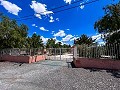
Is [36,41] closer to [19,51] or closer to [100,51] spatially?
[19,51]

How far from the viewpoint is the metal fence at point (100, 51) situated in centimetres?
1291

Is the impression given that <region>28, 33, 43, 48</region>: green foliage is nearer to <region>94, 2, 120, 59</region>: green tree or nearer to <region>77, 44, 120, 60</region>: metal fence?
<region>94, 2, 120, 59</region>: green tree

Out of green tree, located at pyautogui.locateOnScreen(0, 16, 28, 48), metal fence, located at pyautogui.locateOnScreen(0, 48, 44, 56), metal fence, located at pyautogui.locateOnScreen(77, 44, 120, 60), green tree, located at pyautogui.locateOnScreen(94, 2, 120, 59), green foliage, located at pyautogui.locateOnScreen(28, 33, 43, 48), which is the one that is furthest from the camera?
green foliage, located at pyautogui.locateOnScreen(28, 33, 43, 48)

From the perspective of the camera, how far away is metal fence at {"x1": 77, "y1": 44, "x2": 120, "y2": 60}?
12.9 meters

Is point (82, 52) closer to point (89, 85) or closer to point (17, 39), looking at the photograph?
point (89, 85)

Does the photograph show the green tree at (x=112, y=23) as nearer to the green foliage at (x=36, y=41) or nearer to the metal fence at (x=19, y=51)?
the metal fence at (x=19, y=51)

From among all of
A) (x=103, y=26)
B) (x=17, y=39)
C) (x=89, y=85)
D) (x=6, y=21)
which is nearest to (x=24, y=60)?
(x=17, y=39)

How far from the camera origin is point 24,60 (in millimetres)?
19891

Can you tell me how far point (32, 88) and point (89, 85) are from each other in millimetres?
2964

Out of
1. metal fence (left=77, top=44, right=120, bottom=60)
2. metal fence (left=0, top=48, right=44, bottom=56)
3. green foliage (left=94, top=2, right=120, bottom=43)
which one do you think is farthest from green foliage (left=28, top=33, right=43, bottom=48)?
metal fence (left=77, top=44, right=120, bottom=60)

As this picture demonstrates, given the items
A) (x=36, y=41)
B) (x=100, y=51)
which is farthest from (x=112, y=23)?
(x=36, y=41)

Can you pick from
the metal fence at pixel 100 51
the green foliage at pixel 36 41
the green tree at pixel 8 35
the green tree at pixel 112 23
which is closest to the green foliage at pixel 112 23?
the green tree at pixel 112 23

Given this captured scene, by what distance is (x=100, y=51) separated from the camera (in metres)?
13.7

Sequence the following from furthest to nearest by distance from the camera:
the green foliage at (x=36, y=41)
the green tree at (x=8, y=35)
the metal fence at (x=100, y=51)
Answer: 1. the green foliage at (x=36, y=41)
2. the green tree at (x=8, y=35)
3. the metal fence at (x=100, y=51)
